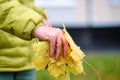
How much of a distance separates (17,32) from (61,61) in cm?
29

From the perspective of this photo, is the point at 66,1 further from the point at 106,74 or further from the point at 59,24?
the point at 106,74

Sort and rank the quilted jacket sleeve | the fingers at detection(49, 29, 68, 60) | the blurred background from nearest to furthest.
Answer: the fingers at detection(49, 29, 68, 60)
the quilted jacket sleeve
the blurred background

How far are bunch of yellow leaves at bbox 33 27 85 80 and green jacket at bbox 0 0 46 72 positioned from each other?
119 mm

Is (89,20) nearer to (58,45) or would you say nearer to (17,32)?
(17,32)

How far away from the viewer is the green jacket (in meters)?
2.44

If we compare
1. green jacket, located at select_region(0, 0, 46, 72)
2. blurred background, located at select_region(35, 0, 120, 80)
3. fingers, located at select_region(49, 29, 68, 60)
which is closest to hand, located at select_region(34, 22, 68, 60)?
fingers, located at select_region(49, 29, 68, 60)

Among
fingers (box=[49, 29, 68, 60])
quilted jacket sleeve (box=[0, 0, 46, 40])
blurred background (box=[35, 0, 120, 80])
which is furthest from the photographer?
blurred background (box=[35, 0, 120, 80])

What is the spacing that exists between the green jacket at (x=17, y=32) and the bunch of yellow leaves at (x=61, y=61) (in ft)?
0.39

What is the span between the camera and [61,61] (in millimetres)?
2275

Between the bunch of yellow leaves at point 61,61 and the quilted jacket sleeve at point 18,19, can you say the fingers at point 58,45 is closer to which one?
the bunch of yellow leaves at point 61,61

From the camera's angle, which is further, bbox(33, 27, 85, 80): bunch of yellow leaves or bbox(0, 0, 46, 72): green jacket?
bbox(0, 0, 46, 72): green jacket

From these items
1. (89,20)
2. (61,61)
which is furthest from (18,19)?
(89,20)

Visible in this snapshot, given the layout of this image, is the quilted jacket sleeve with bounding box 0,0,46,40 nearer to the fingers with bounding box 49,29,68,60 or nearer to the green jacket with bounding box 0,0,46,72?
the green jacket with bounding box 0,0,46,72

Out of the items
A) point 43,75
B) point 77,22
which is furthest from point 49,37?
point 77,22
